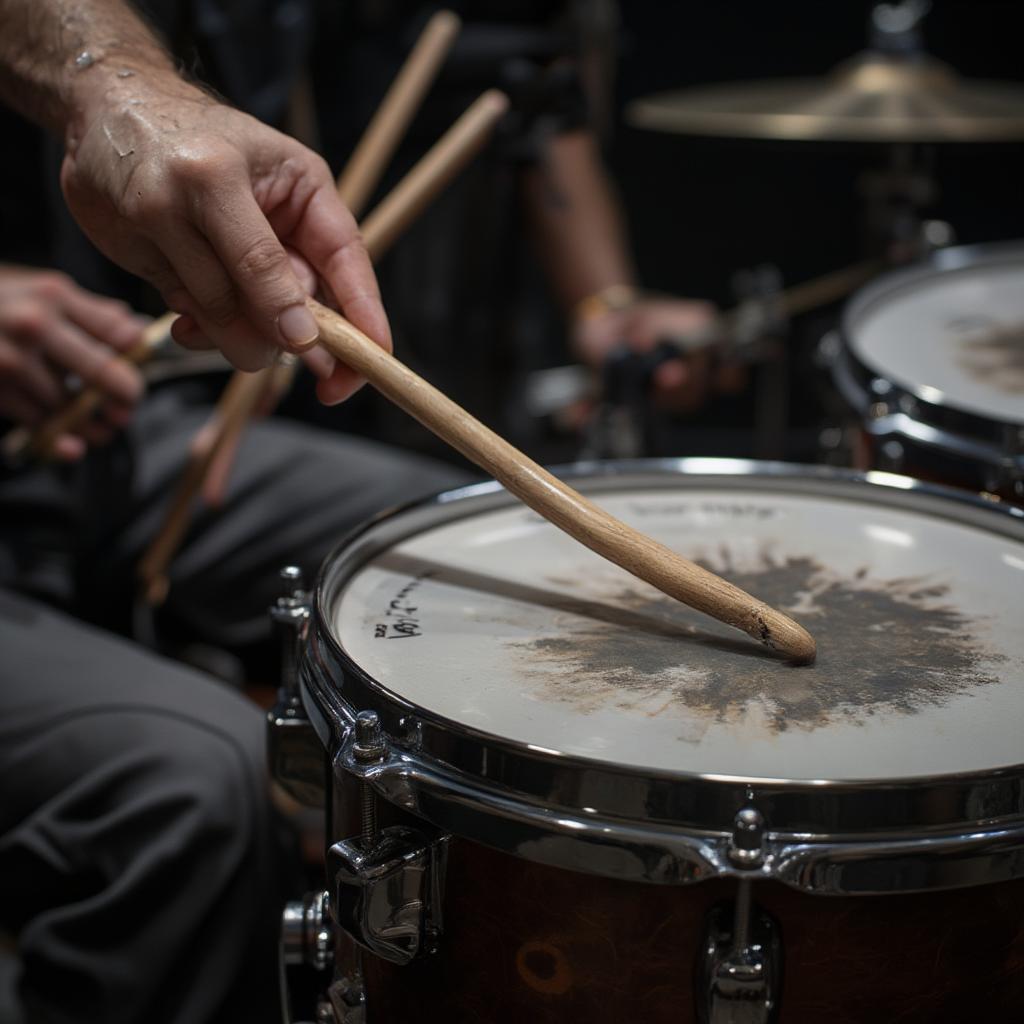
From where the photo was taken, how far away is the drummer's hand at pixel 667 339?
4.83ft

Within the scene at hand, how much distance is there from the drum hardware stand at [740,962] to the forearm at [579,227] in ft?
4.19

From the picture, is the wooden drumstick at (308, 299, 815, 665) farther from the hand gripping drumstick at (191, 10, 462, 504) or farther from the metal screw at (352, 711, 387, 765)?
the hand gripping drumstick at (191, 10, 462, 504)

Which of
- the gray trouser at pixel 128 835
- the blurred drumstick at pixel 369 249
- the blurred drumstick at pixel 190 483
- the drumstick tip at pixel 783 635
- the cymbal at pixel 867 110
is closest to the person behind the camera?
the drumstick tip at pixel 783 635

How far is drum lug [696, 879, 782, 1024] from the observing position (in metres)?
0.48

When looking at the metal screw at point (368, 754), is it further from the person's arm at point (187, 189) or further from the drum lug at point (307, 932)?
the person's arm at point (187, 189)

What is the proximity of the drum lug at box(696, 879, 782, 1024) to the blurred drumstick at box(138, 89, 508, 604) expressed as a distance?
0.61 meters

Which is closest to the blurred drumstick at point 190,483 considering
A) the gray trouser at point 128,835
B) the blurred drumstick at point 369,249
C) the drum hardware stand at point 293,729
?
the blurred drumstick at point 369,249

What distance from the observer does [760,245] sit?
112 inches

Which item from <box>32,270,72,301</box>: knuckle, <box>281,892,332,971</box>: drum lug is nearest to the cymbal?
<box>32,270,72,301</box>: knuckle

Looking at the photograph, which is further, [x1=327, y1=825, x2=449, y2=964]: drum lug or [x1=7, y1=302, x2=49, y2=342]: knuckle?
[x1=7, y1=302, x2=49, y2=342]: knuckle

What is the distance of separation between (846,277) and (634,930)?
1.25 m

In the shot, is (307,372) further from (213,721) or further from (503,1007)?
(503,1007)

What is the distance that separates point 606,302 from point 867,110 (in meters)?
0.39

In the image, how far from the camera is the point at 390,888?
0.52 meters
